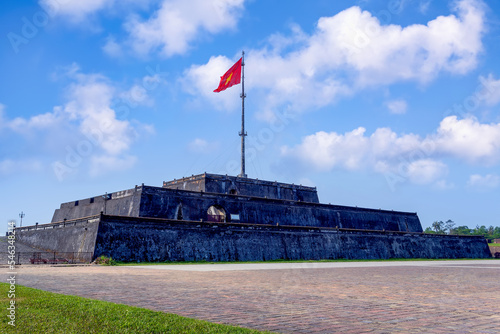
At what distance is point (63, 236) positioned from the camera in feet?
82.7

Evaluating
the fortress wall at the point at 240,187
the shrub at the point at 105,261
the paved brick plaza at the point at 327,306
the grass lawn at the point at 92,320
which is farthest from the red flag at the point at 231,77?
the grass lawn at the point at 92,320

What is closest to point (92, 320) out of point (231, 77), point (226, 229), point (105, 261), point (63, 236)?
point (105, 261)

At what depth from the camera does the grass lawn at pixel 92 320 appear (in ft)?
13.2

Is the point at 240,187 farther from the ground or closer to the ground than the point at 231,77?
closer to the ground

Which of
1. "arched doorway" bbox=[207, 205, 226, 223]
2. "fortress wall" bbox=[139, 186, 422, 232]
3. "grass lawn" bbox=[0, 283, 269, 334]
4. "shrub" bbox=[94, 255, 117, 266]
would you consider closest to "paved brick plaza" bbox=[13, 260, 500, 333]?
"grass lawn" bbox=[0, 283, 269, 334]

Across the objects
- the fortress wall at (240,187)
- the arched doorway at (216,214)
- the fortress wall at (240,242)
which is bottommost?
the fortress wall at (240,242)

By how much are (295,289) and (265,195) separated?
95.0 ft

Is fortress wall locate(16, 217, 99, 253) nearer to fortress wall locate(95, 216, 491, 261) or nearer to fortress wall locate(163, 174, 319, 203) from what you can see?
fortress wall locate(95, 216, 491, 261)

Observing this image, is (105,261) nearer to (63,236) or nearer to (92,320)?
(63,236)

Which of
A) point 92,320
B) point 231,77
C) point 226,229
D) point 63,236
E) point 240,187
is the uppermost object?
point 231,77

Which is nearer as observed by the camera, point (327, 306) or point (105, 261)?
point (327, 306)

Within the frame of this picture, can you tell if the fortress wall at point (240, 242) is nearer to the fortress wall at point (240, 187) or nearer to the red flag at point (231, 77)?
the fortress wall at point (240, 187)

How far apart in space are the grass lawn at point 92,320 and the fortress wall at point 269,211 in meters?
22.5

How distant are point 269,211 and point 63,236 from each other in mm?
15534
